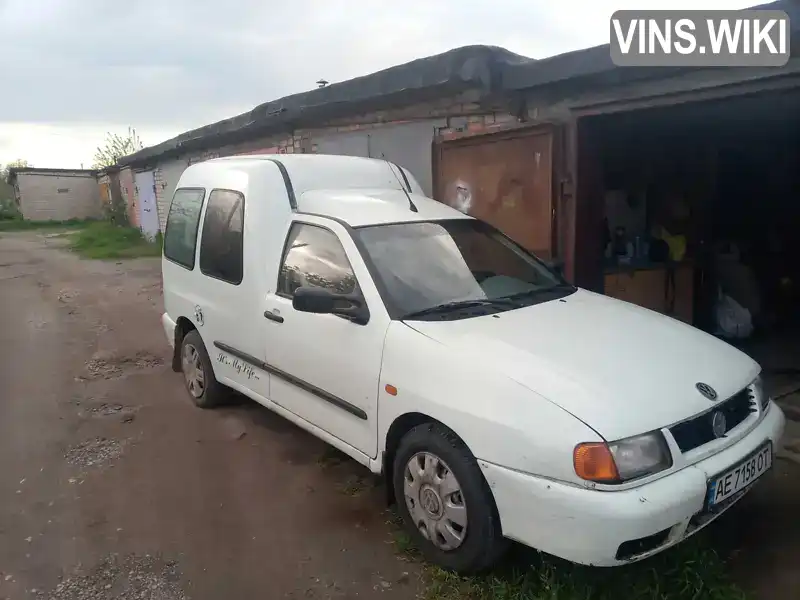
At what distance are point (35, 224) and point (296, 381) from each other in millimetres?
34262

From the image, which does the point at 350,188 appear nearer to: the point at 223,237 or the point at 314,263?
the point at 314,263

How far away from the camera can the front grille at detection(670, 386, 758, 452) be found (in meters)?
2.51

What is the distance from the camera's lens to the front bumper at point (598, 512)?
91.2 inches

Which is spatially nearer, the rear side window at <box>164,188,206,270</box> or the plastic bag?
the rear side window at <box>164,188,206,270</box>

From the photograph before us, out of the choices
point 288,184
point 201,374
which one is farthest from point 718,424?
point 201,374

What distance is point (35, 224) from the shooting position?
107ft

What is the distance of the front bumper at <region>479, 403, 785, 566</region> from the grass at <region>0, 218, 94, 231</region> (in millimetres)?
33862

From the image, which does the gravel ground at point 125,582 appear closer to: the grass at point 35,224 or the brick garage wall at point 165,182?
the brick garage wall at point 165,182

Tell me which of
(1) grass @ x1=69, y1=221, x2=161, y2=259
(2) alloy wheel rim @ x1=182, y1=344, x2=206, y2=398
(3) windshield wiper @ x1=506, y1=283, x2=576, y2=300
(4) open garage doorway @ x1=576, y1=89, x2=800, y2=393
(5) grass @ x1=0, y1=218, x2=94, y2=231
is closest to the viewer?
(3) windshield wiper @ x1=506, y1=283, x2=576, y2=300

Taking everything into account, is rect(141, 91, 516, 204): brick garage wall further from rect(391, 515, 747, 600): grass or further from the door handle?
rect(391, 515, 747, 600): grass

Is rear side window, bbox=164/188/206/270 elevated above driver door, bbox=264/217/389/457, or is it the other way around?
rear side window, bbox=164/188/206/270

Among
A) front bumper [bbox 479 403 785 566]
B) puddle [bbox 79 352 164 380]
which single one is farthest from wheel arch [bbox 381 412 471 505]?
puddle [bbox 79 352 164 380]

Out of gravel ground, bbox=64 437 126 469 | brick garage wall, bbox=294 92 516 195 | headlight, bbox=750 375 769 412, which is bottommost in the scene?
gravel ground, bbox=64 437 126 469

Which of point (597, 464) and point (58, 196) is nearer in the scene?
point (597, 464)
